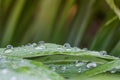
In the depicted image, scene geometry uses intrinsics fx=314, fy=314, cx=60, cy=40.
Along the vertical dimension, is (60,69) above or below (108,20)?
below

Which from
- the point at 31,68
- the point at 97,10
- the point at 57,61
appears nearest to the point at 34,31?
the point at 97,10

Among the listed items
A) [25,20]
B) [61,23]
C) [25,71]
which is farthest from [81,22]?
[25,71]

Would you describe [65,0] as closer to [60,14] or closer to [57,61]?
[60,14]

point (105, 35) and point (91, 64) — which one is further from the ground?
point (105, 35)

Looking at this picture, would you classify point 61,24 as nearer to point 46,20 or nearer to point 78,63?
point 46,20

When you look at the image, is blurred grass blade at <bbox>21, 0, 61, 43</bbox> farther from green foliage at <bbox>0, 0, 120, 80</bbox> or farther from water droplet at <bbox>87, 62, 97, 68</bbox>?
water droplet at <bbox>87, 62, 97, 68</bbox>

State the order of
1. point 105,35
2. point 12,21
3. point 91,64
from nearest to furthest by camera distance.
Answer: point 91,64, point 105,35, point 12,21

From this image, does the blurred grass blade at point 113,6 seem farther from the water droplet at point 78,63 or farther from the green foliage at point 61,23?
the water droplet at point 78,63
